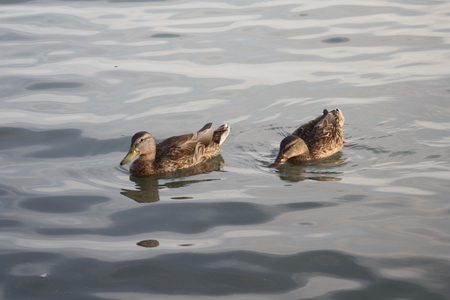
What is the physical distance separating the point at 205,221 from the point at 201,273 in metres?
1.21

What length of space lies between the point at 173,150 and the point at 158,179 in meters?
0.56

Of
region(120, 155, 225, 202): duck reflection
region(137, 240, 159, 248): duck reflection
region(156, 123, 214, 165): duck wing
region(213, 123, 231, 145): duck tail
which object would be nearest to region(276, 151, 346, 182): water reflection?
region(120, 155, 225, 202): duck reflection

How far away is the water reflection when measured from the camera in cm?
845

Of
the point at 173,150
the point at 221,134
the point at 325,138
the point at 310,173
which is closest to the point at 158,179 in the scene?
the point at 173,150

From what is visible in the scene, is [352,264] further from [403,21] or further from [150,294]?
[403,21]

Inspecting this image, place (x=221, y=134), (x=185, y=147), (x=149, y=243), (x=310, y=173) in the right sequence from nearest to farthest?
1. (x=149, y=243)
2. (x=310, y=173)
3. (x=185, y=147)
4. (x=221, y=134)

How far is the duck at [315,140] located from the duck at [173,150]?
3.48ft

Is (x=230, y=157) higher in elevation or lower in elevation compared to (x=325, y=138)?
lower

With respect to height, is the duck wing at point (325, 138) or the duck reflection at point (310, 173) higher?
the duck wing at point (325, 138)

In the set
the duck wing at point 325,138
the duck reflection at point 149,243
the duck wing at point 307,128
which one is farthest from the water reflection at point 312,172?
the duck reflection at point 149,243

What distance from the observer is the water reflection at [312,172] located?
8.45m

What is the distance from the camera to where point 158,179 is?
8984 mm

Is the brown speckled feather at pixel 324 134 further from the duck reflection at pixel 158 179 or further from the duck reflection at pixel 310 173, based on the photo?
the duck reflection at pixel 158 179

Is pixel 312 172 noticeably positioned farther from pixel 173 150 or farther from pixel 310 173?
pixel 173 150
